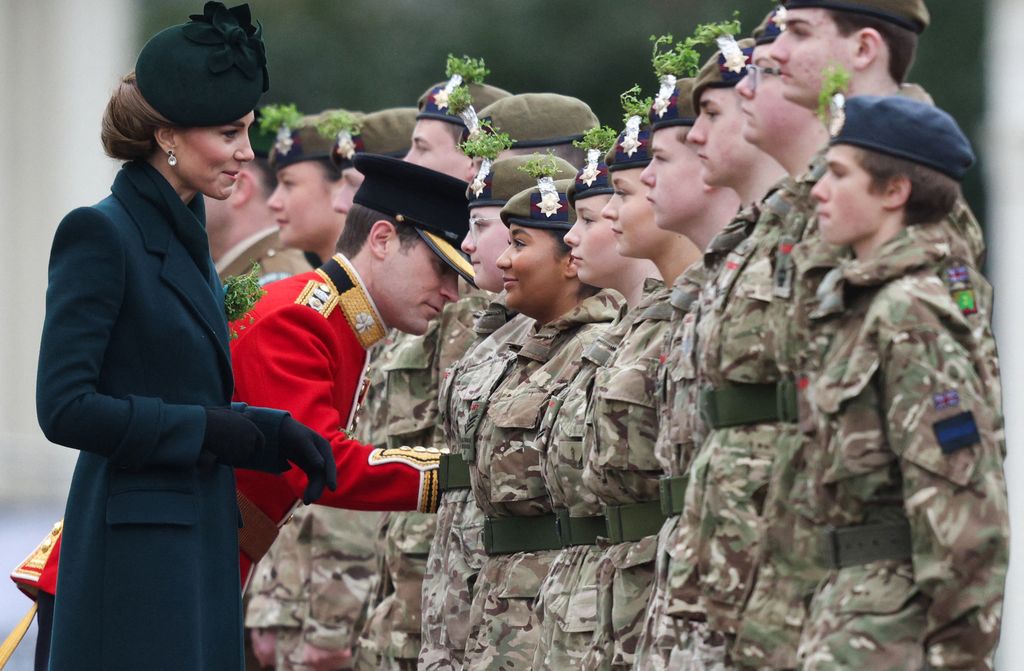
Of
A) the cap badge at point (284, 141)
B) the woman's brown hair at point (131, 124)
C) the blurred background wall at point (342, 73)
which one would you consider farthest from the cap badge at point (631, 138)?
the blurred background wall at point (342, 73)

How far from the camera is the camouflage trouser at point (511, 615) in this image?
25.2 feet

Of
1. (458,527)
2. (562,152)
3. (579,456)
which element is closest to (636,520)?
(579,456)

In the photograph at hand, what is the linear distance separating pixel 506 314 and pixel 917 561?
11.9ft

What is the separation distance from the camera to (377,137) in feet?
36.5

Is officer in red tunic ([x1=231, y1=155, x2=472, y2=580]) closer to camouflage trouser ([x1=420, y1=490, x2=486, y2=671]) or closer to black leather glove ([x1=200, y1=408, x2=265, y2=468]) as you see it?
camouflage trouser ([x1=420, y1=490, x2=486, y2=671])

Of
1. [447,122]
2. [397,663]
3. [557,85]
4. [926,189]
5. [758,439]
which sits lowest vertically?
[397,663]

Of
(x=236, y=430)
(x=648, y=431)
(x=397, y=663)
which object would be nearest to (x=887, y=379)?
(x=648, y=431)

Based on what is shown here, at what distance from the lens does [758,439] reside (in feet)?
18.9

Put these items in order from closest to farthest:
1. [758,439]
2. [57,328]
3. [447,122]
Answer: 1. [758,439]
2. [57,328]
3. [447,122]

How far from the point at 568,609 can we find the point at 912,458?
86.6 inches

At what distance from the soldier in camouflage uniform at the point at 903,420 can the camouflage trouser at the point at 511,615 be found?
2.35m

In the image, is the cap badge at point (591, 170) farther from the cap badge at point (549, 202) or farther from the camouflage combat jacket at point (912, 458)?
the camouflage combat jacket at point (912, 458)

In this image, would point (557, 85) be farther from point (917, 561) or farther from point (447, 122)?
point (917, 561)

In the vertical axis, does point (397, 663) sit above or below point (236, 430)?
below
